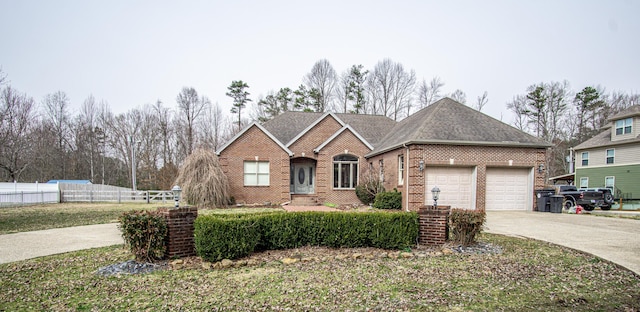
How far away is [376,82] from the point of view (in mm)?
36875

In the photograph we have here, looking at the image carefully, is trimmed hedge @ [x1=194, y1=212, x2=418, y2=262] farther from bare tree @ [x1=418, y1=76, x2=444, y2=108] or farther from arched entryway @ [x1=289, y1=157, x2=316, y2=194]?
bare tree @ [x1=418, y1=76, x2=444, y2=108]

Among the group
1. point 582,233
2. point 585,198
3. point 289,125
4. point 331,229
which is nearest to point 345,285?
point 331,229

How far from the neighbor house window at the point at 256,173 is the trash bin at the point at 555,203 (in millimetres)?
14170

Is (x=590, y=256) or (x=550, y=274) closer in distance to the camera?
(x=550, y=274)

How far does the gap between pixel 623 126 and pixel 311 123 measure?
22272 mm

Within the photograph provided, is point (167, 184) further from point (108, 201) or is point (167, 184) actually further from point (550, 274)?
point (550, 274)

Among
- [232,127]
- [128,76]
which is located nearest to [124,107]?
[232,127]

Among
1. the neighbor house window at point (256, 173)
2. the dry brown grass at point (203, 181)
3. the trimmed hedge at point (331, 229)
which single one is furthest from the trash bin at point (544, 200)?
the dry brown grass at point (203, 181)

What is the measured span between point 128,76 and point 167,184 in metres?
12.5

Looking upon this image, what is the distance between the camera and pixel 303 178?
20.2 m

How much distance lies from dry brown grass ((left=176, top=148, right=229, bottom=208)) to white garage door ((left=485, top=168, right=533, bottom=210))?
42.9ft

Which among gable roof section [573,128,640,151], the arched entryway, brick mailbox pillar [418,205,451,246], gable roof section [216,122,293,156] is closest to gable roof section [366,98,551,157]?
the arched entryway

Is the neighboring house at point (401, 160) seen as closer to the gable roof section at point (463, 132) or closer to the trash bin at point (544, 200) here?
the gable roof section at point (463, 132)

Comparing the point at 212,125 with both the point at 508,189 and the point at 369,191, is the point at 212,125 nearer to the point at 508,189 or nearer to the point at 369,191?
the point at 369,191
